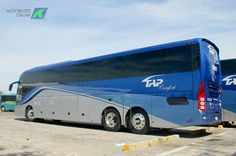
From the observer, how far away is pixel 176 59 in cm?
1391

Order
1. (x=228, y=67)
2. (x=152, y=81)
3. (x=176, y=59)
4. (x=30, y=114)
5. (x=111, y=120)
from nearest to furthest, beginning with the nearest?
1. (x=176, y=59)
2. (x=152, y=81)
3. (x=111, y=120)
4. (x=228, y=67)
5. (x=30, y=114)

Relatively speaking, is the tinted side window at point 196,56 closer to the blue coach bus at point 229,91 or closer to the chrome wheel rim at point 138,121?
the chrome wheel rim at point 138,121

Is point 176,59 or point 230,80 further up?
point 176,59

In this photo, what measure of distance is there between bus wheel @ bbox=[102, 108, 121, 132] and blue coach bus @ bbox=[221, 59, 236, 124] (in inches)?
261

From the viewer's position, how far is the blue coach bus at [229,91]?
762 inches

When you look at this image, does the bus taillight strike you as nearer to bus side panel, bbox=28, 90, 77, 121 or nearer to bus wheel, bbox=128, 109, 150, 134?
bus wheel, bbox=128, 109, 150, 134

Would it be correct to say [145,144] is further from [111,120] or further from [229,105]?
[229,105]

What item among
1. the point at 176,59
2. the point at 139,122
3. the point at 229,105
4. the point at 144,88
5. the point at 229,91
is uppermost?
the point at 176,59

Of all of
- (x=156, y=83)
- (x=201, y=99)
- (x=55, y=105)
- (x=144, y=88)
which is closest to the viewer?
(x=201, y=99)

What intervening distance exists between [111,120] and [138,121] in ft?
5.55

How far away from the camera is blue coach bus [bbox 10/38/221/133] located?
44.4 feet

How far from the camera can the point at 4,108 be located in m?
48.7

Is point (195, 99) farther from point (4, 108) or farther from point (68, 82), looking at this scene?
point (4, 108)

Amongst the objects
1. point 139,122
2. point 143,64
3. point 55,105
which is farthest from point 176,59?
point 55,105
